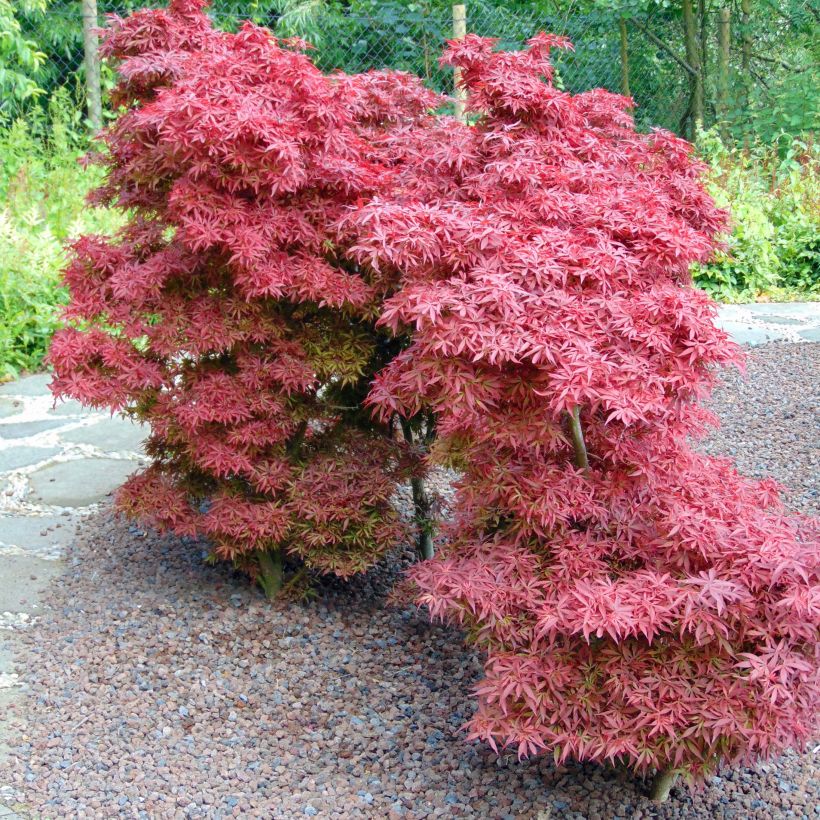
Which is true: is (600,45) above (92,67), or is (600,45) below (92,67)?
above

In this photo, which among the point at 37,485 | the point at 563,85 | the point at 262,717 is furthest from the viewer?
the point at 563,85

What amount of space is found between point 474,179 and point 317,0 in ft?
24.8

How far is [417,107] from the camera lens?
324 centimetres

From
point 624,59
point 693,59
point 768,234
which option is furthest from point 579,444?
point 693,59

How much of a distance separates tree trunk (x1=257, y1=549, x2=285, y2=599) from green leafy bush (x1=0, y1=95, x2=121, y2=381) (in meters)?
2.04

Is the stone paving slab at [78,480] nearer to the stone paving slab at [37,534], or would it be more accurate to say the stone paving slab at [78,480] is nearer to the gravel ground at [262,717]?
the stone paving slab at [37,534]

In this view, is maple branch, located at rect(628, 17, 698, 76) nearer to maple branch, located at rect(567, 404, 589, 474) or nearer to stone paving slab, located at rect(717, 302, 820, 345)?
stone paving slab, located at rect(717, 302, 820, 345)

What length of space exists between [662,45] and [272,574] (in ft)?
31.5

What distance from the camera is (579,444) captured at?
212cm

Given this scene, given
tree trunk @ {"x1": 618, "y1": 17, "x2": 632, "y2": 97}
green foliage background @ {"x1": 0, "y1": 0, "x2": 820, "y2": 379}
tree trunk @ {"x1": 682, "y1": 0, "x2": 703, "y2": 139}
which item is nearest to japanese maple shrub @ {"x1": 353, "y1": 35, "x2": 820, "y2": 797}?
green foliage background @ {"x1": 0, "y1": 0, "x2": 820, "y2": 379}

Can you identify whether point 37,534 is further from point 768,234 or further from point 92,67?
point 768,234

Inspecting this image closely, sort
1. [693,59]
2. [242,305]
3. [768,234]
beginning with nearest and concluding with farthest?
[242,305], [768,234], [693,59]

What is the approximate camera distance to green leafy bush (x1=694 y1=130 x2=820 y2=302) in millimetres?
7387

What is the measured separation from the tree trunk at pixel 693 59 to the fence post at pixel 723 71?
0.22 meters
